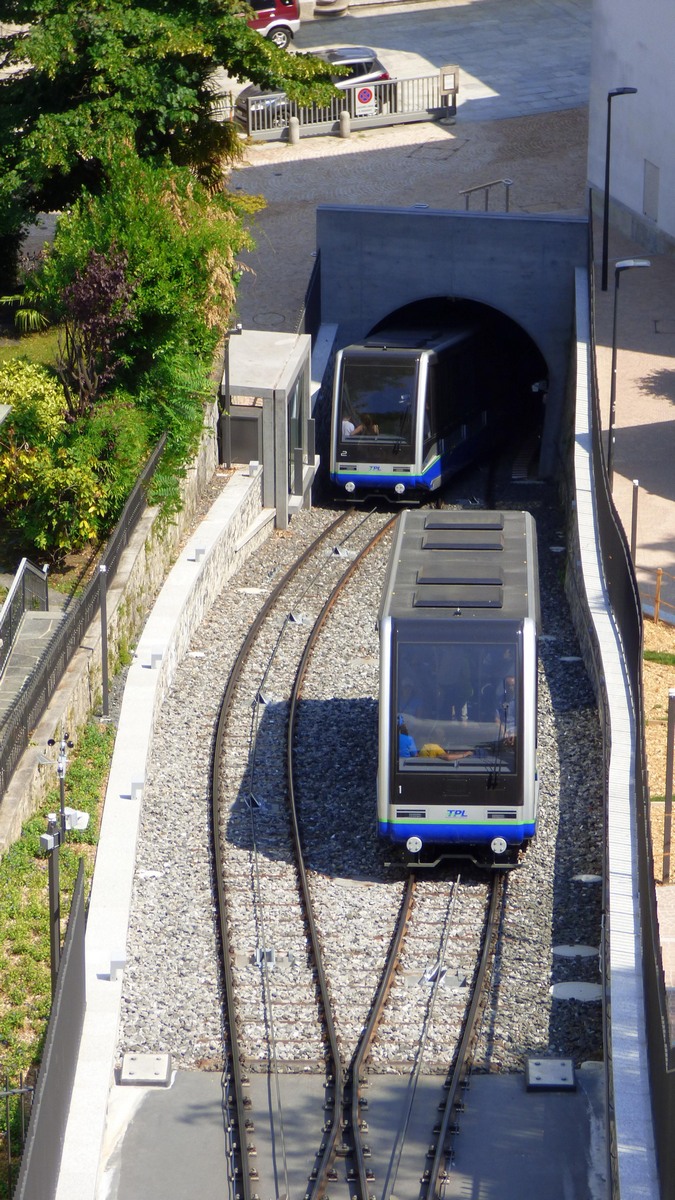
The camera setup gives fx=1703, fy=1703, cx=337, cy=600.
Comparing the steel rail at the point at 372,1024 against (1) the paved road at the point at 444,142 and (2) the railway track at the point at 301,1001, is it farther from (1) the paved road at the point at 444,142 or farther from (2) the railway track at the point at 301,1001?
(1) the paved road at the point at 444,142

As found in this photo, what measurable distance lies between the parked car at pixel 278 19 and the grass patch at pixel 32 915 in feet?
122

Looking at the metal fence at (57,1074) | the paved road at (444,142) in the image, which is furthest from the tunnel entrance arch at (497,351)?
the metal fence at (57,1074)

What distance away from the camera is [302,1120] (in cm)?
1257

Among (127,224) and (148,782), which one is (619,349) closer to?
(127,224)

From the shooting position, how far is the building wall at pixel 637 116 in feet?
111

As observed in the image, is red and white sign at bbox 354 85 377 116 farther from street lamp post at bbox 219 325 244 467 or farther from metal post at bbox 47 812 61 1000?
metal post at bbox 47 812 61 1000

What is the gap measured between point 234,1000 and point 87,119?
602 inches

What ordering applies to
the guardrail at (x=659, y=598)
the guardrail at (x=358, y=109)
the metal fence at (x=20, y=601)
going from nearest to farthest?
the metal fence at (x=20, y=601), the guardrail at (x=659, y=598), the guardrail at (x=358, y=109)

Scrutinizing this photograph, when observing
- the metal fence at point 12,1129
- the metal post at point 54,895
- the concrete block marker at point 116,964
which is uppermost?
the metal post at point 54,895

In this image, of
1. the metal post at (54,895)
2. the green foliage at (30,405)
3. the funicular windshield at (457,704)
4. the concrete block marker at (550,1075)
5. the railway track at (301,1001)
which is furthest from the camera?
the green foliage at (30,405)

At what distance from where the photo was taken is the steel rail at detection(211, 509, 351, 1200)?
483 inches

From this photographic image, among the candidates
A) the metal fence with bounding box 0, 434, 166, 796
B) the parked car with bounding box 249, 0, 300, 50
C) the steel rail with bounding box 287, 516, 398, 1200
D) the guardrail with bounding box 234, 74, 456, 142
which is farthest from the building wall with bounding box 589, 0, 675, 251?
the metal fence with bounding box 0, 434, 166, 796

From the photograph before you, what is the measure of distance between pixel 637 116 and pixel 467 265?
17.3 ft

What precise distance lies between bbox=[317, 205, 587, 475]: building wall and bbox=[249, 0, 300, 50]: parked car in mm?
18221
